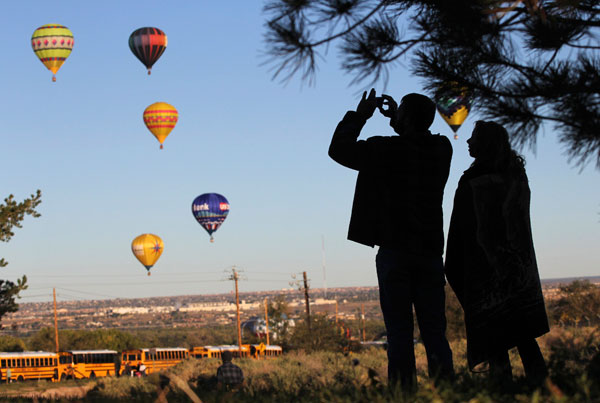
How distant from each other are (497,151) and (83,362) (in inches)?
2097

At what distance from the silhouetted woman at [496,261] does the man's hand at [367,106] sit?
78 centimetres

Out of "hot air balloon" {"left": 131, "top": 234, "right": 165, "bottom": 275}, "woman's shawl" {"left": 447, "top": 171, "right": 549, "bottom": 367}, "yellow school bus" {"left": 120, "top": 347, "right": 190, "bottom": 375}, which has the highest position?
"hot air balloon" {"left": 131, "top": 234, "right": 165, "bottom": 275}

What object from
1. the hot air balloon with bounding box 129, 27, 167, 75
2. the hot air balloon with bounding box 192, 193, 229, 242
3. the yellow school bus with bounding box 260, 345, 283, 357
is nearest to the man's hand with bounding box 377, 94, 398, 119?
the hot air balloon with bounding box 129, 27, 167, 75

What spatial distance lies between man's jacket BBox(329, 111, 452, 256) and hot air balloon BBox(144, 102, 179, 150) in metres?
52.9

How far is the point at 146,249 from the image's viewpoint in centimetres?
6962

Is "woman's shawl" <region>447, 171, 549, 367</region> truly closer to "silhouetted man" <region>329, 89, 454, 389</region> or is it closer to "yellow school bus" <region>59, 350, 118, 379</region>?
"silhouetted man" <region>329, 89, 454, 389</region>

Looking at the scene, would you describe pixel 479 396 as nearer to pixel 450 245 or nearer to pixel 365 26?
pixel 450 245

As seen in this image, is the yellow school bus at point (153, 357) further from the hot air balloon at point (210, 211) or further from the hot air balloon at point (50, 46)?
the hot air balloon at point (50, 46)

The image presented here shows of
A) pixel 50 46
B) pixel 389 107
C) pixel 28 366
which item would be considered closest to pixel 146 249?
pixel 28 366

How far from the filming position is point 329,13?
8.79 m

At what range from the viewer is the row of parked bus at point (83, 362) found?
51188 millimetres

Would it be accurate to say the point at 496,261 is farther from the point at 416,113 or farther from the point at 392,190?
the point at 416,113

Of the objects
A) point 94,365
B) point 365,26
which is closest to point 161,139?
point 94,365

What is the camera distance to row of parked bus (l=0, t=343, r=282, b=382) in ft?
168
